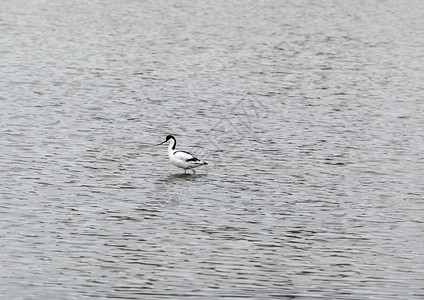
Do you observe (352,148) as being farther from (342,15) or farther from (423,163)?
(342,15)

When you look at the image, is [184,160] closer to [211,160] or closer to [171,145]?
[171,145]

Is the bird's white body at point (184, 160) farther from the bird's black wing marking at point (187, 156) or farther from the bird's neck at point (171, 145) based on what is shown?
the bird's neck at point (171, 145)

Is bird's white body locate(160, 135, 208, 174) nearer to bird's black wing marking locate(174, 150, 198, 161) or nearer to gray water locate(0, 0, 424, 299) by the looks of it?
bird's black wing marking locate(174, 150, 198, 161)

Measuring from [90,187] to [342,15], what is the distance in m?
37.3

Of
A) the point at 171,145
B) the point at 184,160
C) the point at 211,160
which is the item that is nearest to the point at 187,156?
the point at 184,160

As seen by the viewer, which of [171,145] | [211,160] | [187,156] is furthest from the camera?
[211,160]

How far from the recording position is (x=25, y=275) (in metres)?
16.0

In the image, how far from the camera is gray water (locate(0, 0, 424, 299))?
54.7 ft

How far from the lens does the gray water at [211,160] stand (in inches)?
656

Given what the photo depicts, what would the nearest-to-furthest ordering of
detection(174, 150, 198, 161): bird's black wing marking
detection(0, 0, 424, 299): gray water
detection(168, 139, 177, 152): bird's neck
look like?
detection(0, 0, 424, 299): gray water
detection(174, 150, 198, 161): bird's black wing marking
detection(168, 139, 177, 152): bird's neck

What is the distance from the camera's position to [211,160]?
25922 mm

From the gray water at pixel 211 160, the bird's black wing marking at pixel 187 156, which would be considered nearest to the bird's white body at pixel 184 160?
the bird's black wing marking at pixel 187 156

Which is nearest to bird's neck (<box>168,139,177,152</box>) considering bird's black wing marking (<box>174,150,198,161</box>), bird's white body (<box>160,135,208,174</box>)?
bird's white body (<box>160,135,208,174</box>)

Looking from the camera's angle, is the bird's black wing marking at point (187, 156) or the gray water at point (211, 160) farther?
the bird's black wing marking at point (187, 156)
